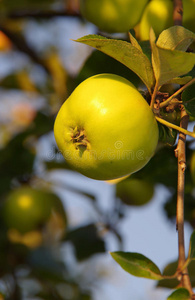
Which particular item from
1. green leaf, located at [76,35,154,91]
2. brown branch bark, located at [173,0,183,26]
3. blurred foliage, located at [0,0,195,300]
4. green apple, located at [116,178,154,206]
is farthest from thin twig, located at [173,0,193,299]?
green apple, located at [116,178,154,206]

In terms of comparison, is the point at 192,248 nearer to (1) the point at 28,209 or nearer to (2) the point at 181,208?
(2) the point at 181,208

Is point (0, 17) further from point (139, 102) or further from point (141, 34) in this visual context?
point (139, 102)

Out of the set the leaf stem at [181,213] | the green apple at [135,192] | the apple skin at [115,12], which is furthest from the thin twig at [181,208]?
the green apple at [135,192]

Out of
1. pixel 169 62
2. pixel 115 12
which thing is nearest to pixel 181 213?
pixel 169 62

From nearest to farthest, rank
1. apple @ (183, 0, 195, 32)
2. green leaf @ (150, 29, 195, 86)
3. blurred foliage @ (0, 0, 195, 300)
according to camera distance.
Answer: green leaf @ (150, 29, 195, 86)
apple @ (183, 0, 195, 32)
blurred foliage @ (0, 0, 195, 300)

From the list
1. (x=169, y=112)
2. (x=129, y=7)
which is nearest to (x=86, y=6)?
(x=129, y=7)

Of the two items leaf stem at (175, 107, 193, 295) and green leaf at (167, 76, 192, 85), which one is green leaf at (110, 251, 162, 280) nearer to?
leaf stem at (175, 107, 193, 295)

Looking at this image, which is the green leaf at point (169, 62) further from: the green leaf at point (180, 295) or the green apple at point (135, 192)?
the green apple at point (135, 192)
